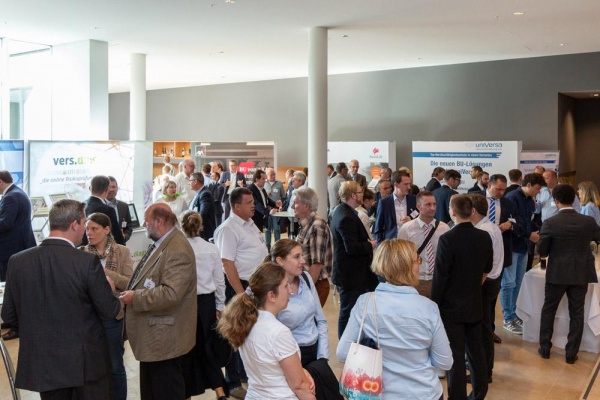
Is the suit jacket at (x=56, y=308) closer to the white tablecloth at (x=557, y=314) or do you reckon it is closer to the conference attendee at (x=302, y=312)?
the conference attendee at (x=302, y=312)

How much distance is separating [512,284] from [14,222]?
196 inches

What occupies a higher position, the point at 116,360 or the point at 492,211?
the point at 492,211

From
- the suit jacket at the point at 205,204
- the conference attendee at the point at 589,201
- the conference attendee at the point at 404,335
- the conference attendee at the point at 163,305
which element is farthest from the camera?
the conference attendee at the point at 589,201

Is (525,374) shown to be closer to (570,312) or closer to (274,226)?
(570,312)

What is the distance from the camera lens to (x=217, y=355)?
4.16 m

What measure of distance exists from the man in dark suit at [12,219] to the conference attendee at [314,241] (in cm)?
315

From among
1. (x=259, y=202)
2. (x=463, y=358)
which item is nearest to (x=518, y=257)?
(x=463, y=358)

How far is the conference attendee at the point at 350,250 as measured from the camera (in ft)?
16.2

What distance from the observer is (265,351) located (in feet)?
7.98

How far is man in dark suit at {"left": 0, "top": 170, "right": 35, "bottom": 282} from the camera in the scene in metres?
6.08

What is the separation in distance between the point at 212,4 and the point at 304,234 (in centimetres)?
430

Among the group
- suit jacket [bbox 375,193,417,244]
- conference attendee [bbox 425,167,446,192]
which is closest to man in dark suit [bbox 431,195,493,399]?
suit jacket [bbox 375,193,417,244]

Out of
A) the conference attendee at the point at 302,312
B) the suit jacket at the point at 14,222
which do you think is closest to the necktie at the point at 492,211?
the conference attendee at the point at 302,312

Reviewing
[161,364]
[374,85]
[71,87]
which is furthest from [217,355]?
[374,85]
